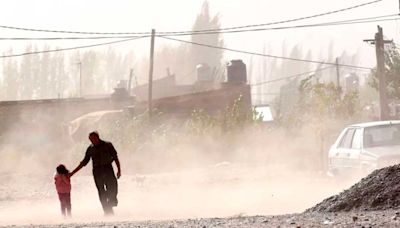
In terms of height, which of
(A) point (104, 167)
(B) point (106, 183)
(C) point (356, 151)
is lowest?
(B) point (106, 183)

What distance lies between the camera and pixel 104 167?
13094mm

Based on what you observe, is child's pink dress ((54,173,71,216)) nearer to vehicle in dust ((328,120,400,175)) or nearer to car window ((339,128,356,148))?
vehicle in dust ((328,120,400,175))

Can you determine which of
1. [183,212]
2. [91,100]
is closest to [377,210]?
[183,212]

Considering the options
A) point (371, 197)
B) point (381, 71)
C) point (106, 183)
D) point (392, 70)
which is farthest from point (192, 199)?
point (392, 70)

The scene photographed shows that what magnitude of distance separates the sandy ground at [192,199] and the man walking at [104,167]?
0.37 meters

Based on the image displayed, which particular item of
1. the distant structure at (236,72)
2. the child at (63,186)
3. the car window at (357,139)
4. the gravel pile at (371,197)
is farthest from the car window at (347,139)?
the distant structure at (236,72)

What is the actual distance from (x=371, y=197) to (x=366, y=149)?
480 cm

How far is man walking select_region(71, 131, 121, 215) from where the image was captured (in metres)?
13.0

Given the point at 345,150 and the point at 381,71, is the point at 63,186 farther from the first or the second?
the point at 381,71

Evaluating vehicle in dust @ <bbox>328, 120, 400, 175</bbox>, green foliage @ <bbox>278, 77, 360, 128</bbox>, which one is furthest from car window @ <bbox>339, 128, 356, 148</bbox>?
green foliage @ <bbox>278, 77, 360, 128</bbox>

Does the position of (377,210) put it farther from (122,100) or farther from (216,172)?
(122,100)

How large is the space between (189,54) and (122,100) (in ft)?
236

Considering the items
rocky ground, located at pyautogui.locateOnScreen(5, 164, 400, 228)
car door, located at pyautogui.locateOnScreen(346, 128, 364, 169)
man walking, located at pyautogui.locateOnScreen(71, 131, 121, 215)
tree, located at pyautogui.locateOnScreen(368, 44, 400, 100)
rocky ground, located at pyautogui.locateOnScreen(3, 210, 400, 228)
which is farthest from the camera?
tree, located at pyautogui.locateOnScreen(368, 44, 400, 100)

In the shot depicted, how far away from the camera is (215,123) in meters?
39.5
